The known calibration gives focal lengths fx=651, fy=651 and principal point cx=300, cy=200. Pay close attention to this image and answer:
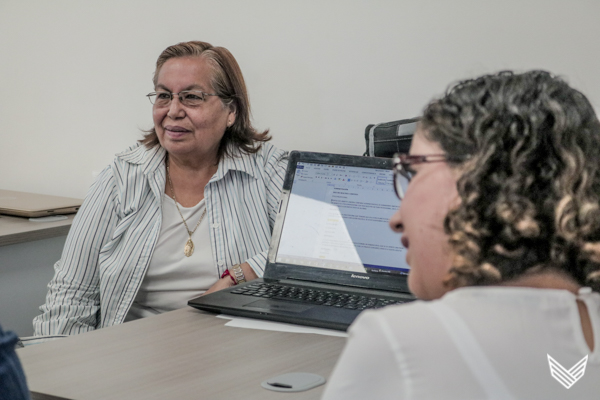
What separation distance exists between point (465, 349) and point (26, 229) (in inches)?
77.5

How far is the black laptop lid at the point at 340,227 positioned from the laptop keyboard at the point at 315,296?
0.18 feet

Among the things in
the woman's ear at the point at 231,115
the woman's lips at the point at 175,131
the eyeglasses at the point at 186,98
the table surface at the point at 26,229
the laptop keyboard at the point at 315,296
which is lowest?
the table surface at the point at 26,229

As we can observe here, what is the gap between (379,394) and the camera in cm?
52

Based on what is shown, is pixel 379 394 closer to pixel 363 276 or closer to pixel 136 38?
pixel 363 276

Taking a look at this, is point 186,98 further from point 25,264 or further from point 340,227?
point 25,264

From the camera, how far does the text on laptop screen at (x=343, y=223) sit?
4.50 ft

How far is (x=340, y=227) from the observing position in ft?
4.60

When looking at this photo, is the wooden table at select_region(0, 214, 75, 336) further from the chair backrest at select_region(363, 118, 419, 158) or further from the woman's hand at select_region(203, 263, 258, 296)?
the chair backrest at select_region(363, 118, 419, 158)

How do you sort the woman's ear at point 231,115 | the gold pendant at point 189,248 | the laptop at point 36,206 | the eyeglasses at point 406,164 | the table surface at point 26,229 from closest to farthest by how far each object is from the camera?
the eyeglasses at point 406,164 → the gold pendant at point 189,248 → the woman's ear at point 231,115 → the table surface at point 26,229 → the laptop at point 36,206

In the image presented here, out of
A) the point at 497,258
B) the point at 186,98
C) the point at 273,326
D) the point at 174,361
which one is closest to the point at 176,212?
the point at 186,98

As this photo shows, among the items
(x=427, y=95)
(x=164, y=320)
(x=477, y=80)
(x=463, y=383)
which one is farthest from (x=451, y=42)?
(x=463, y=383)

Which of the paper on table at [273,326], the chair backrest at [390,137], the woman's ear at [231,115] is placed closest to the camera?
the paper on table at [273,326]

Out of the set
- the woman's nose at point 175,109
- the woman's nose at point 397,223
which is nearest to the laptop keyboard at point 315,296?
the woman's nose at point 397,223

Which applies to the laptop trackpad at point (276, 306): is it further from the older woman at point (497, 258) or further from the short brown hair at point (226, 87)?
the short brown hair at point (226, 87)
